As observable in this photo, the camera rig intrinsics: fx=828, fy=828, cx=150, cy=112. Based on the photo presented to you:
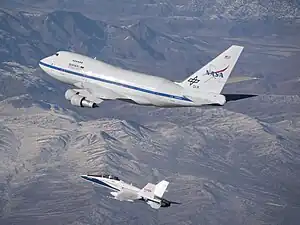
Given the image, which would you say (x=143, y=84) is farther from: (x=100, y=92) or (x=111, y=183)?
(x=111, y=183)

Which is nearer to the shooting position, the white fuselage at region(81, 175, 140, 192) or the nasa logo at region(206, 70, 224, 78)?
the nasa logo at region(206, 70, 224, 78)

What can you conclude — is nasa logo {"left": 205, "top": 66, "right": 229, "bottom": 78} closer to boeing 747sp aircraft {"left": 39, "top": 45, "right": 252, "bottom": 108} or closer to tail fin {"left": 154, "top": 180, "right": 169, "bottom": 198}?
boeing 747sp aircraft {"left": 39, "top": 45, "right": 252, "bottom": 108}

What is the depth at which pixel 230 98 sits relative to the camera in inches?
4483

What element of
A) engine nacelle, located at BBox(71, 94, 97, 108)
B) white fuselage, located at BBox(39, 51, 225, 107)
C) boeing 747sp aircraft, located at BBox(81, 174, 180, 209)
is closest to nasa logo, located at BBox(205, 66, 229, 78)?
white fuselage, located at BBox(39, 51, 225, 107)

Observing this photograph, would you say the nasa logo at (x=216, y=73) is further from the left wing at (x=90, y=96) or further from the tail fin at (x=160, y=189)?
the tail fin at (x=160, y=189)

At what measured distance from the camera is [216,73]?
374 feet

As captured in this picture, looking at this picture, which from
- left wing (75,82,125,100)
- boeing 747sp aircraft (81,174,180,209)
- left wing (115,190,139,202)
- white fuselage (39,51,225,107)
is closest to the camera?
white fuselage (39,51,225,107)

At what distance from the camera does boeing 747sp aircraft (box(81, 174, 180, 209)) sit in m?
120

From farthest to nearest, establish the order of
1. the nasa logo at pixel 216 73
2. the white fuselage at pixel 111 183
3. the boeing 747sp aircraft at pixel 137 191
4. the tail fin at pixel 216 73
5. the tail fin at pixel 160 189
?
1. the white fuselage at pixel 111 183
2. the boeing 747sp aircraft at pixel 137 191
3. the tail fin at pixel 160 189
4. the nasa logo at pixel 216 73
5. the tail fin at pixel 216 73

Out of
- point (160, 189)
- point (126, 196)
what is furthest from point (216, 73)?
point (126, 196)

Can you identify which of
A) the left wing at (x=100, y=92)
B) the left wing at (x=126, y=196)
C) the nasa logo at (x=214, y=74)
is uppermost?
the nasa logo at (x=214, y=74)

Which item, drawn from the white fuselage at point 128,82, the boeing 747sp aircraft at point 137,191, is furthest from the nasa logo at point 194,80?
the boeing 747sp aircraft at point 137,191

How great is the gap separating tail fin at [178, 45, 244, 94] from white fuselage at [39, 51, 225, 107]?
153 cm

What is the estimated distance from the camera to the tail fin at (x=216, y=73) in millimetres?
112375
